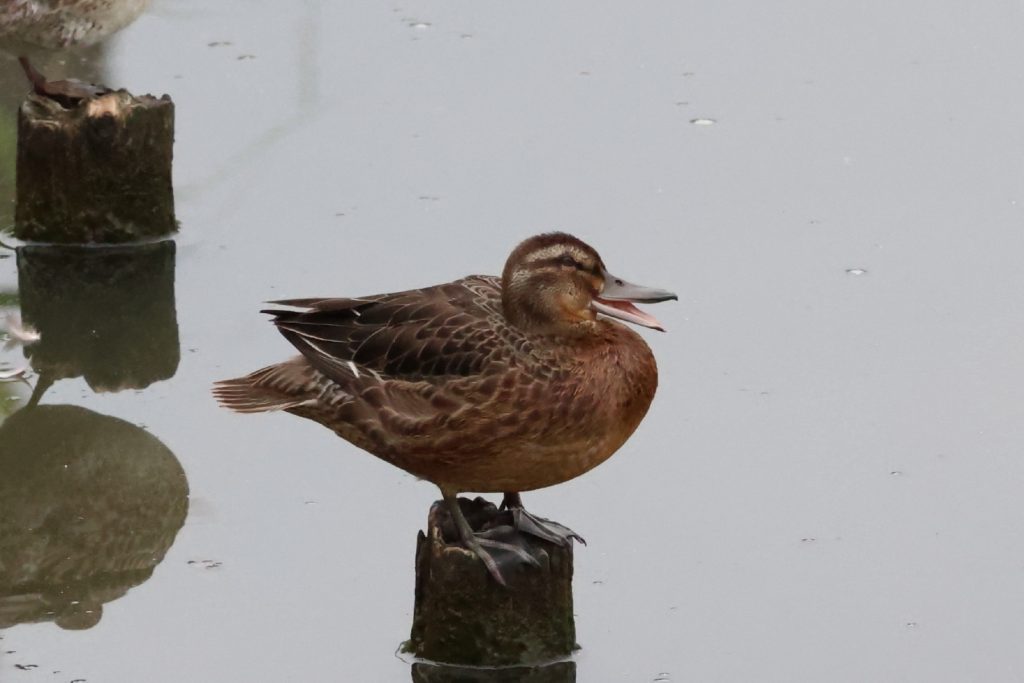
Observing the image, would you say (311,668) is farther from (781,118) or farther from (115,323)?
(781,118)

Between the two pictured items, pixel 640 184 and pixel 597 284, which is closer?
pixel 597 284

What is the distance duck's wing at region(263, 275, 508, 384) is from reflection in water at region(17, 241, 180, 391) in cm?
118

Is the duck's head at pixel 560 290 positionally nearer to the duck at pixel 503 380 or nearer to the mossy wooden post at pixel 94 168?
the duck at pixel 503 380

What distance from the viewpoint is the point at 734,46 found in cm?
791

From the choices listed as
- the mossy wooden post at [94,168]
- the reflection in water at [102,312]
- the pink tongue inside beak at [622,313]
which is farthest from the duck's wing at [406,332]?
the mossy wooden post at [94,168]

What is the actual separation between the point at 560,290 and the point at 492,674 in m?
0.83

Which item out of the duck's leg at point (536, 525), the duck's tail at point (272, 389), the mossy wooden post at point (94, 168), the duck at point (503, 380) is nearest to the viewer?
the duck at point (503, 380)

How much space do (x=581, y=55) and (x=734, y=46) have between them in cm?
59

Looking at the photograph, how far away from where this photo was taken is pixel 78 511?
16.5 feet

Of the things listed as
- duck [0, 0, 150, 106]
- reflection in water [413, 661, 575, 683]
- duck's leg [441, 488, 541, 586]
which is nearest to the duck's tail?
duck's leg [441, 488, 541, 586]

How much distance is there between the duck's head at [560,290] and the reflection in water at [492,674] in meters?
0.72

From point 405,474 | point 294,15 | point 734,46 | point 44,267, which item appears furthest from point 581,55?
point 405,474

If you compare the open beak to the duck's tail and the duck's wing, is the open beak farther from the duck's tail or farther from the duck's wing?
the duck's tail

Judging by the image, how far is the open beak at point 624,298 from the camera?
4.46 m
